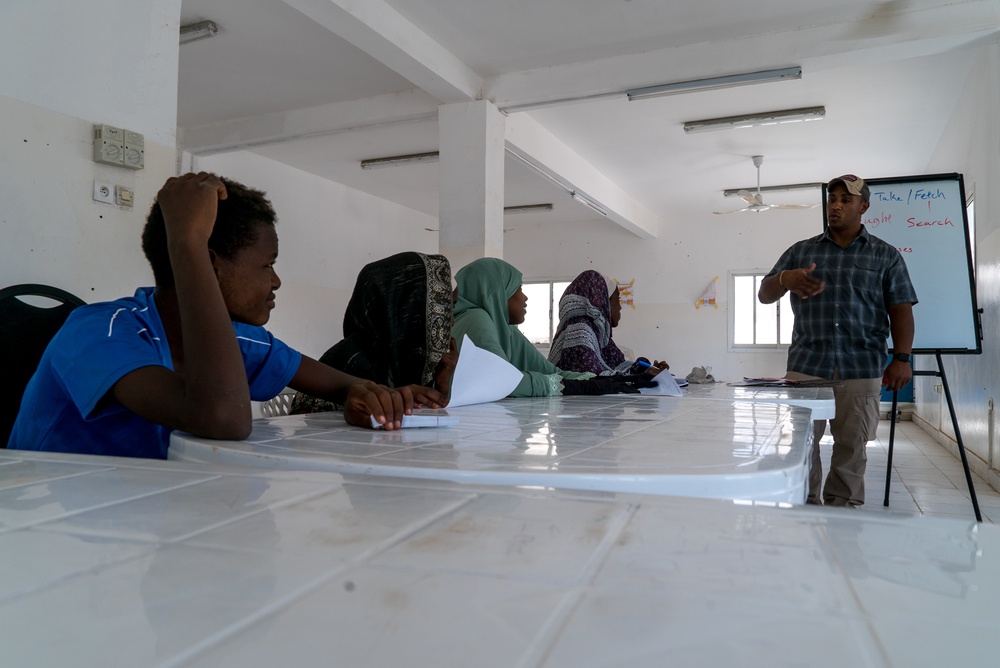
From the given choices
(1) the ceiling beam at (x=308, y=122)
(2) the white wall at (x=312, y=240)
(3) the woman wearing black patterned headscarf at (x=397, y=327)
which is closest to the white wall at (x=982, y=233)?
(1) the ceiling beam at (x=308, y=122)

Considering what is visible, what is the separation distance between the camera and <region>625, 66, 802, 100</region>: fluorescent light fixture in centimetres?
443

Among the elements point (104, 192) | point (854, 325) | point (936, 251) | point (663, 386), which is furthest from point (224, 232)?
point (936, 251)

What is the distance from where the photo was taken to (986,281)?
468 centimetres

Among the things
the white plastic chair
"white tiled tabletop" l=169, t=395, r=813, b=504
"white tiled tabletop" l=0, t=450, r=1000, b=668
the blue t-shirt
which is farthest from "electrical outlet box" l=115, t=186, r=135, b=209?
"white tiled tabletop" l=0, t=450, r=1000, b=668

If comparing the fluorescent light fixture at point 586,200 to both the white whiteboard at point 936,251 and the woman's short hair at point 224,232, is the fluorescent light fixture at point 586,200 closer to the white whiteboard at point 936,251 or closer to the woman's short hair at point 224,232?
the white whiteboard at point 936,251

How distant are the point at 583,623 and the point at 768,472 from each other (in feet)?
1.40

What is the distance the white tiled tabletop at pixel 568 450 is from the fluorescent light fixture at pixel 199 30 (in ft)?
12.7

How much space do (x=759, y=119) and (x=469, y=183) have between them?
262 cm

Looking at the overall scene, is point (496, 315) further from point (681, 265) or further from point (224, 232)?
point (681, 265)

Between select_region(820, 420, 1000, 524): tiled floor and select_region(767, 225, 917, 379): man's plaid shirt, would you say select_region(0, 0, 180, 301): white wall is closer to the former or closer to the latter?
select_region(767, 225, 917, 379): man's plaid shirt

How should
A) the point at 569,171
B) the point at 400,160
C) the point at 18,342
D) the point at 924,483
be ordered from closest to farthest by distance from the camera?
the point at 18,342 → the point at 924,483 → the point at 569,171 → the point at 400,160

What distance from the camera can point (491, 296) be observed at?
2791mm

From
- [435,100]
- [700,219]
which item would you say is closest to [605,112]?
[435,100]

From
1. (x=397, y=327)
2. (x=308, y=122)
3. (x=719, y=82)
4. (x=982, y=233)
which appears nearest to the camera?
(x=397, y=327)
